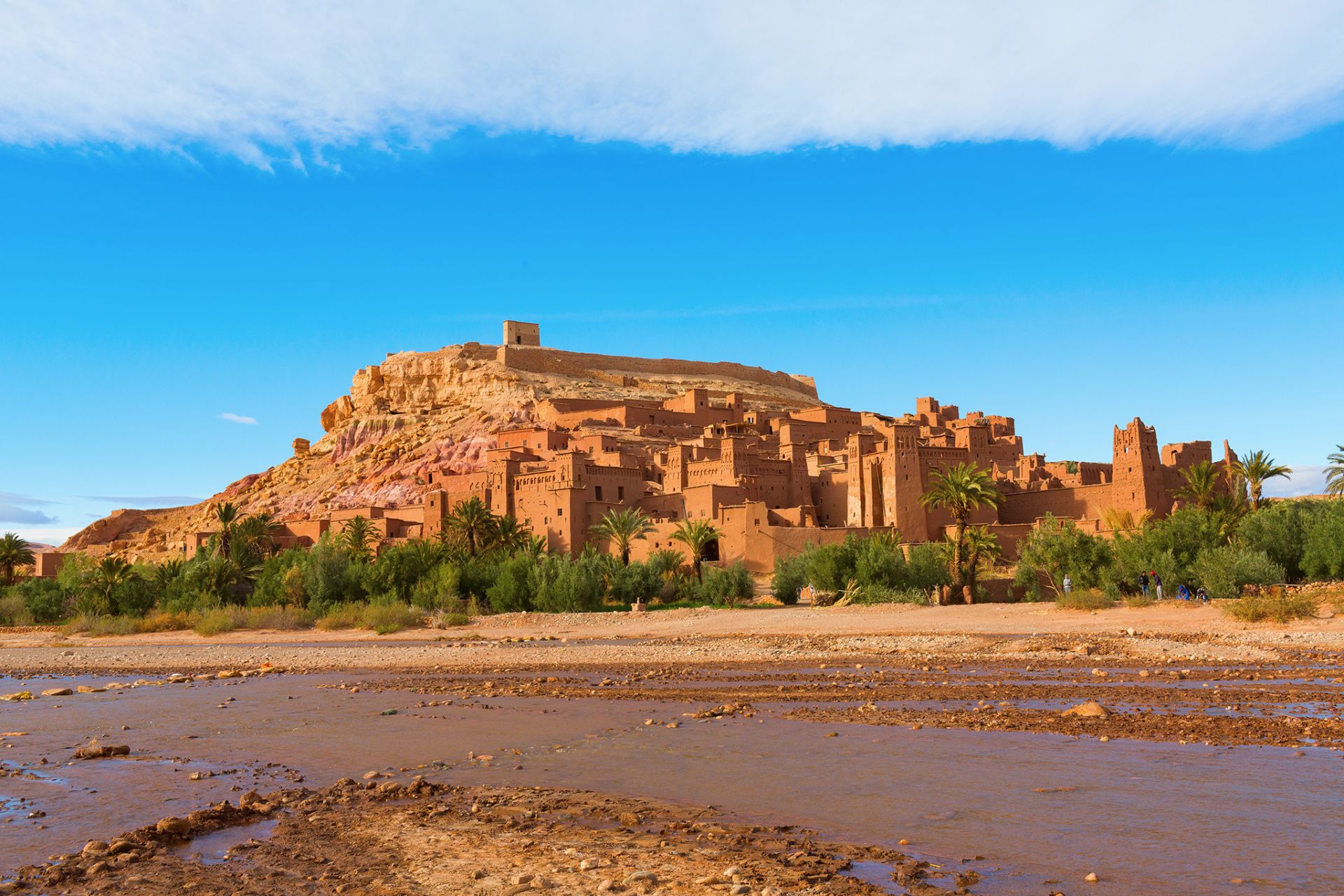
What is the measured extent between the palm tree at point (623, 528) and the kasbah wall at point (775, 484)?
2.04ft

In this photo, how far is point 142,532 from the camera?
76625 mm

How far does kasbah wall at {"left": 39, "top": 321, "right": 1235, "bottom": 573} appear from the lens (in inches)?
1628

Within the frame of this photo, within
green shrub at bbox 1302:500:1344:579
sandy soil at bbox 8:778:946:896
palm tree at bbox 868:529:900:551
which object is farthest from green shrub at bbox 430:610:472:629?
sandy soil at bbox 8:778:946:896

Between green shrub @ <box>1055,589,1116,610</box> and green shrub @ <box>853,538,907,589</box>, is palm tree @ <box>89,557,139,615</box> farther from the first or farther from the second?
green shrub @ <box>1055,589,1116,610</box>

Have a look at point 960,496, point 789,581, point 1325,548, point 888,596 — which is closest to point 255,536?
point 789,581

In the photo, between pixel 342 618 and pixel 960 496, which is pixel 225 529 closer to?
pixel 342 618

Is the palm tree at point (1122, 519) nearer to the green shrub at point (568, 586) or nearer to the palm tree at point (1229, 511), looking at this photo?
the palm tree at point (1229, 511)

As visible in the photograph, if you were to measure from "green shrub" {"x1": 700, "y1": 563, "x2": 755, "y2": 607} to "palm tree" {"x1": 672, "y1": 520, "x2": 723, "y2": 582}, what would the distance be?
7.11 feet

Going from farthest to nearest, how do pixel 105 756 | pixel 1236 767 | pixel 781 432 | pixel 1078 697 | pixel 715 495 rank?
pixel 781 432, pixel 715 495, pixel 1078 697, pixel 105 756, pixel 1236 767

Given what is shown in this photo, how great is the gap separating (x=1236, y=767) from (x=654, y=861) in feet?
17.1

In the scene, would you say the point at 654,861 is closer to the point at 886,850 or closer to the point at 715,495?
the point at 886,850

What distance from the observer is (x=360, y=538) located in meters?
44.6

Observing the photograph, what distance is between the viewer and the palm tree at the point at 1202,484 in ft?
123

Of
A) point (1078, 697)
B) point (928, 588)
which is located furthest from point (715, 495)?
point (1078, 697)
